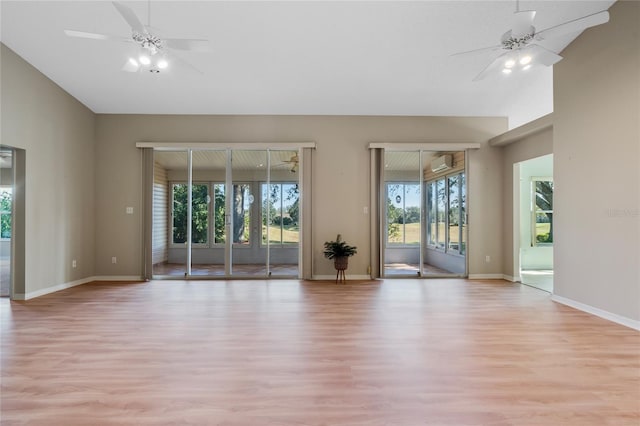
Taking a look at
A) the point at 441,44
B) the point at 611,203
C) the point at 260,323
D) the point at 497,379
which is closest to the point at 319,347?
the point at 260,323

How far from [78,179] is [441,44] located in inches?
241

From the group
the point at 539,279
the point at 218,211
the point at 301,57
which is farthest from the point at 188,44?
the point at 539,279

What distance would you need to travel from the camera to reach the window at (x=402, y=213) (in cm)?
668

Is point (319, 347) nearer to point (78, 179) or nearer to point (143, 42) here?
point (143, 42)

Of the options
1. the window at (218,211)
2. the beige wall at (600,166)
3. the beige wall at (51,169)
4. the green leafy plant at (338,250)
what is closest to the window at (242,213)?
the window at (218,211)

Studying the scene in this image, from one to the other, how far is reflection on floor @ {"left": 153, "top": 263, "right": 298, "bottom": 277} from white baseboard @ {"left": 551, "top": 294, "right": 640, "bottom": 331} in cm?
413

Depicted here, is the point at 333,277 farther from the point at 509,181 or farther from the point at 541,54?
the point at 541,54

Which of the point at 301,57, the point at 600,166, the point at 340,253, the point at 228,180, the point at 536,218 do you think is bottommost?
the point at 340,253

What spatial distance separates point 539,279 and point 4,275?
907cm

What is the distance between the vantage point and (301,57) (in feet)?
15.8

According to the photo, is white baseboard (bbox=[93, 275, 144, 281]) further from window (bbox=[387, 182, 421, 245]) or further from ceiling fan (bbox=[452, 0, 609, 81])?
ceiling fan (bbox=[452, 0, 609, 81])

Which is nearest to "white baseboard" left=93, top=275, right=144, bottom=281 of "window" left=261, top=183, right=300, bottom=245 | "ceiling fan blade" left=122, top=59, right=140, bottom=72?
"window" left=261, top=183, right=300, bottom=245

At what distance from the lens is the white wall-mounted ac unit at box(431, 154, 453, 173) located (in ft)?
22.0

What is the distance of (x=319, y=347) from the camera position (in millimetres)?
2924
